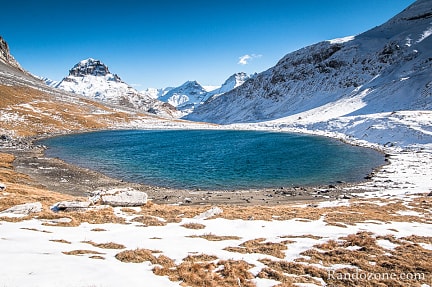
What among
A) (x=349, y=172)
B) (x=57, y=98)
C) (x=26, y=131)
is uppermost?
(x=57, y=98)

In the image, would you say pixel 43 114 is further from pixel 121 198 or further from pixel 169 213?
pixel 169 213

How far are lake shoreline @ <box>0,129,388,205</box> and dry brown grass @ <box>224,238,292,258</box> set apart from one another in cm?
1462

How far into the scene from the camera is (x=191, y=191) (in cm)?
3503

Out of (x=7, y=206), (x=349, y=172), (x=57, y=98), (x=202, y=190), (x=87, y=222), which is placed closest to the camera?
(x=87, y=222)

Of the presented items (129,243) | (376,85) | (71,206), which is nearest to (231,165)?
(71,206)

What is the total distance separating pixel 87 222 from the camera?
18.4 metres

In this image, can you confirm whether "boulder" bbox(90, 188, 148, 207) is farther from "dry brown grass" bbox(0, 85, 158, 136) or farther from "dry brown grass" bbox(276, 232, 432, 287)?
"dry brown grass" bbox(0, 85, 158, 136)

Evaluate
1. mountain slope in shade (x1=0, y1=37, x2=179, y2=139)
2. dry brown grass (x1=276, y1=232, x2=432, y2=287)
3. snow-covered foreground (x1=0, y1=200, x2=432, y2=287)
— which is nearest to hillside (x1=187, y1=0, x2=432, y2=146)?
snow-covered foreground (x1=0, y1=200, x2=432, y2=287)

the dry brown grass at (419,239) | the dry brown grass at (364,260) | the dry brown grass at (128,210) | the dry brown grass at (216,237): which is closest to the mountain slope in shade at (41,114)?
the dry brown grass at (128,210)

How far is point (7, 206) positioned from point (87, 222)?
7.18 meters

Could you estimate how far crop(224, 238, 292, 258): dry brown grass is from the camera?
1381cm

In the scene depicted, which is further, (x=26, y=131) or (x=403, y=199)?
(x=26, y=131)

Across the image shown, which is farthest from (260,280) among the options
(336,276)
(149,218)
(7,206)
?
(7,206)

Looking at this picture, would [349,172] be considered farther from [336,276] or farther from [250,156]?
[336,276]
